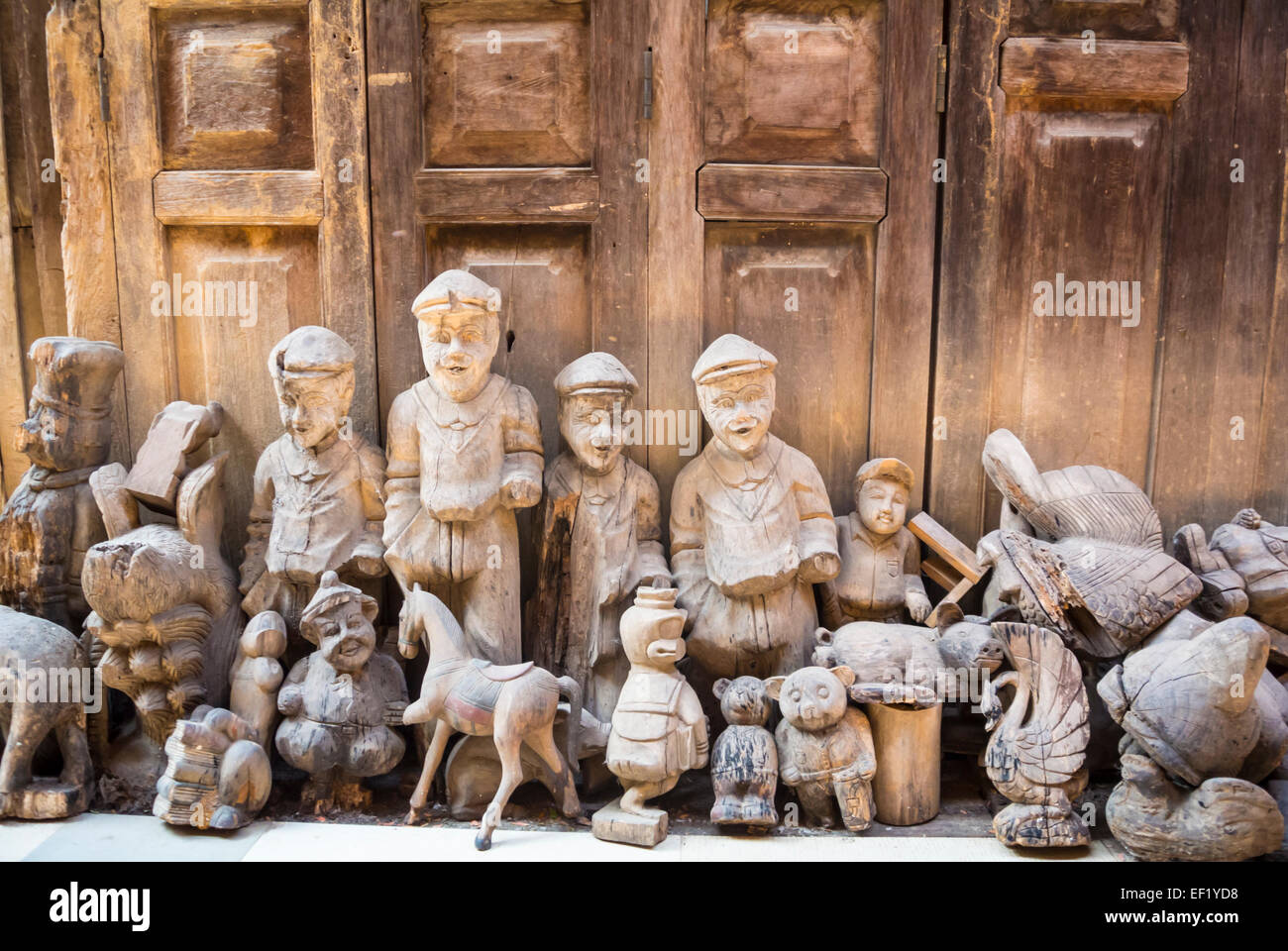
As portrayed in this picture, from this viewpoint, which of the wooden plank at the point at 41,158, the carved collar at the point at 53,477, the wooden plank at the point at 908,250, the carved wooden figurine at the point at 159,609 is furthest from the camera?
the wooden plank at the point at 41,158

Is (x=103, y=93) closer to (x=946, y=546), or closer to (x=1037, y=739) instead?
(x=946, y=546)

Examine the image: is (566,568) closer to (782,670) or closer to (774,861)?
(782,670)

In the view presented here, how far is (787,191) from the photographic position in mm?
3631

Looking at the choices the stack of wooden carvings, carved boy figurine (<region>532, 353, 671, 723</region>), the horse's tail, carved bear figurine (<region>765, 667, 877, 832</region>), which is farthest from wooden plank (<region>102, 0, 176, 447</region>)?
carved bear figurine (<region>765, 667, 877, 832</region>)

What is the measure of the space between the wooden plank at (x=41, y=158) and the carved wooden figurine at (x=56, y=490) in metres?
0.54

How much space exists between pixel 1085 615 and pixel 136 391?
3.47 m

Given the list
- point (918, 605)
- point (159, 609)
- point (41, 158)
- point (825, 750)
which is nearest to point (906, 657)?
point (918, 605)

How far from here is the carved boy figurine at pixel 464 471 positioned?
10.7 ft

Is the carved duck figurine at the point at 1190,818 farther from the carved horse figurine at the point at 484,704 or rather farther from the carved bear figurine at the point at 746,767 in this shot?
the carved horse figurine at the point at 484,704

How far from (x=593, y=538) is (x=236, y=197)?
5.98ft

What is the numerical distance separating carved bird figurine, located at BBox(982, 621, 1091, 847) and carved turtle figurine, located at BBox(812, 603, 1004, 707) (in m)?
0.09

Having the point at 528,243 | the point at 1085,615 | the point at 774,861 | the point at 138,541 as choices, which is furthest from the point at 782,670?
the point at 138,541

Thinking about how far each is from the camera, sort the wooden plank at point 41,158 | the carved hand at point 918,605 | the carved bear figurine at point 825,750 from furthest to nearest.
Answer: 1. the wooden plank at point 41,158
2. the carved hand at point 918,605
3. the carved bear figurine at point 825,750

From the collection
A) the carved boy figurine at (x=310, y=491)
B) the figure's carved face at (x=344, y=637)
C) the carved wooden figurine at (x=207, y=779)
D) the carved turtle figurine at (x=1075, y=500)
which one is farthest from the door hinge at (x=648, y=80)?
the carved wooden figurine at (x=207, y=779)
